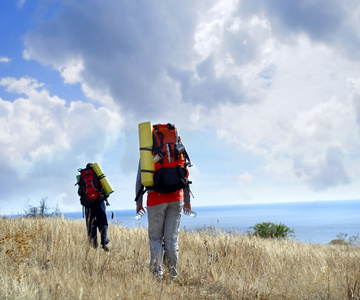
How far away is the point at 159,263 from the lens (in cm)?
479

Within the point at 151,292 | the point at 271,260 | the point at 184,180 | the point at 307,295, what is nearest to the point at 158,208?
the point at 184,180

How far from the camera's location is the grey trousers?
195 inches

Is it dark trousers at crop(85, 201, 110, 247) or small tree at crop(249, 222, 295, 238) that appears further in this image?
small tree at crop(249, 222, 295, 238)

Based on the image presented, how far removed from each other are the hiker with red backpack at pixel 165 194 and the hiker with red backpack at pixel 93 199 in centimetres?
268

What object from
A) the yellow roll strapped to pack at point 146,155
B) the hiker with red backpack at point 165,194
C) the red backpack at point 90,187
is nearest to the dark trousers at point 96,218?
the red backpack at point 90,187

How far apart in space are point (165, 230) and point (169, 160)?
3.54 ft

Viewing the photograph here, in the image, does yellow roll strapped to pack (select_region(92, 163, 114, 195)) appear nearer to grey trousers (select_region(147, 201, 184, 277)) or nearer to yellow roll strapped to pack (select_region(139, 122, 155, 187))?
grey trousers (select_region(147, 201, 184, 277))

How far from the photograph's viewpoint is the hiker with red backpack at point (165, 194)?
A: 482cm

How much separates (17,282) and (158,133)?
8.76 ft

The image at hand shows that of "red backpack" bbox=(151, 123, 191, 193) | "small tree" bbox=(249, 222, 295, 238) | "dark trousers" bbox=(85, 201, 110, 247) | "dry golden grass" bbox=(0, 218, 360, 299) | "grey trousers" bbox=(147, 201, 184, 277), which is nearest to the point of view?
"dry golden grass" bbox=(0, 218, 360, 299)

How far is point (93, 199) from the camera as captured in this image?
747 centimetres

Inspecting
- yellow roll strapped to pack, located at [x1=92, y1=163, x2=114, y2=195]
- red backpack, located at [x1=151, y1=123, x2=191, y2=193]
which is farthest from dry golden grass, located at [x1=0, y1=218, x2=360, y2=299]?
yellow roll strapped to pack, located at [x1=92, y1=163, x2=114, y2=195]

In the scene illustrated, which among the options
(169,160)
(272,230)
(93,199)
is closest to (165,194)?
(169,160)

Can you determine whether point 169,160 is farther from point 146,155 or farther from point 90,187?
point 90,187
